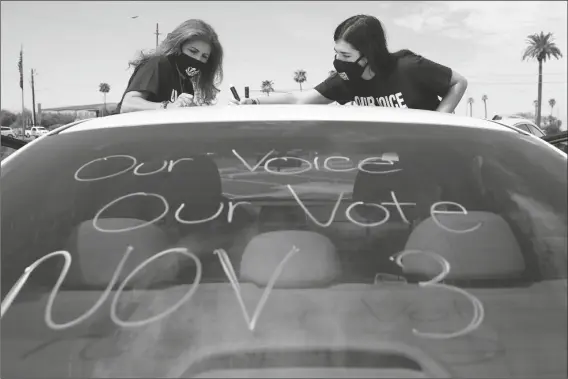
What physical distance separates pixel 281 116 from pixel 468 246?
708mm

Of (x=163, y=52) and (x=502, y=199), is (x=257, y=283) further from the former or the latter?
(x=163, y=52)

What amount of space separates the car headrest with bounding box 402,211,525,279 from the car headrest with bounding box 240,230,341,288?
21 centimetres

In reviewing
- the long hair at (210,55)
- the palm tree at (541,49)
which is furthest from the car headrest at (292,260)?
the palm tree at (541,49)

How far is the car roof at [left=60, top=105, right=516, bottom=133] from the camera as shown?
89.4 inches

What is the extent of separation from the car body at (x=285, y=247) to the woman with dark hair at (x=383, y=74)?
204cm

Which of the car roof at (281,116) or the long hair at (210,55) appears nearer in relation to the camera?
the car roof at (281,116)

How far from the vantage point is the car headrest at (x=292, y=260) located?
1.88 meters

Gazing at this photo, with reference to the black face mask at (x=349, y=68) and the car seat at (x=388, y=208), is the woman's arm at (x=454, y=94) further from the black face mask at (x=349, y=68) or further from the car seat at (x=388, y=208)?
the car seat at (x=388, y=208)

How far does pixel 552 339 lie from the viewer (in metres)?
1.78

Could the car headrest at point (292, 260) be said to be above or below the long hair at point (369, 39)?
below

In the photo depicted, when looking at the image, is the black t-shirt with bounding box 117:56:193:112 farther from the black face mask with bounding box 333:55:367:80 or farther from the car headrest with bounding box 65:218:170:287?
the car headrest with bounding box 65:218:170:287

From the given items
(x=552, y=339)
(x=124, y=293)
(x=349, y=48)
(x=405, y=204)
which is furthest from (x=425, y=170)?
(x=349, y=48)

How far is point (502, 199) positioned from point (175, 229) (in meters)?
0.96

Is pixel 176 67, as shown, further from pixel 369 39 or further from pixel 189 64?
pixel 369 39
